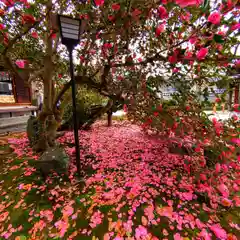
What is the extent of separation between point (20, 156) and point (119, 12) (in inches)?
126

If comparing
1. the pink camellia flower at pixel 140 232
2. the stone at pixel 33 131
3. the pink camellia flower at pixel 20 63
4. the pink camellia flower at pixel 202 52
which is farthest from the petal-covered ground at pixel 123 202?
the pink camellia flower at pixel 20 63

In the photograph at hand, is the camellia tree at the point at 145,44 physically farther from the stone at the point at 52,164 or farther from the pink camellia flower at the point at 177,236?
the pink camellia flower at the point at 177,236

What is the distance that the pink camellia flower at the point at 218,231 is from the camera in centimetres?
122

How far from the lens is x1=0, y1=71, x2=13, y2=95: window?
550 cm

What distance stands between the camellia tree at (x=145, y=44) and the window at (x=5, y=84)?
12.2 ft

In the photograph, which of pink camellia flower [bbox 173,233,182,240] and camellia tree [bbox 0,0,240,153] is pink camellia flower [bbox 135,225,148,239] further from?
camellia tree [bbox 0,0,240,153]

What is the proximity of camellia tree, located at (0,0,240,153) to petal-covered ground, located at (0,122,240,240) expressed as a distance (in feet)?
2.82

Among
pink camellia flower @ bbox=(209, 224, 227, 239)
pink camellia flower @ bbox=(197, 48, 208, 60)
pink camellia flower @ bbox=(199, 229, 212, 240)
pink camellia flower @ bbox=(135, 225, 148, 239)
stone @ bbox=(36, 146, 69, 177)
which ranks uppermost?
pink camellia flower @ bbox=(197, 48, 208, 60)

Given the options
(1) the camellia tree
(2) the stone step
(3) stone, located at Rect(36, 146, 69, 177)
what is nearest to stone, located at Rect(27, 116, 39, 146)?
(1) the camellia tree

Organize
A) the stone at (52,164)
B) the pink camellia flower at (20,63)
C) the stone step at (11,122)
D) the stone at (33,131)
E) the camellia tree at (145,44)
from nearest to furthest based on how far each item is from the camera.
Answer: the camellia tree at (145,44) < the pink camellia flower at (20,63) < the stone at (52,164) < the stone at (33,131) < the stone step at (11,122)

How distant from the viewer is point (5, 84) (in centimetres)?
562

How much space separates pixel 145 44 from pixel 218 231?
9.66ft

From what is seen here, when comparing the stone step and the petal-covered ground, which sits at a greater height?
the stone step

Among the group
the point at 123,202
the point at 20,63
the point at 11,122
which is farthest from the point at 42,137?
the point at 11,122
